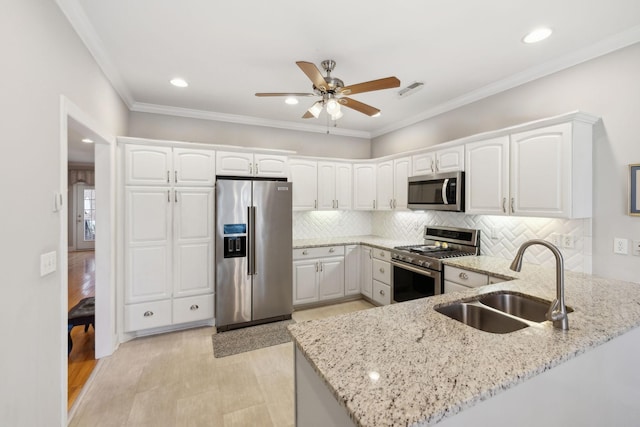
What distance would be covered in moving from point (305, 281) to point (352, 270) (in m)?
0.75

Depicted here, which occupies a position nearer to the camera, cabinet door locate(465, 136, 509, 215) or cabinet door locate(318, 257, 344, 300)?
cabinet door locate(465, 136, 509, 215)

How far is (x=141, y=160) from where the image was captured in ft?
10.1

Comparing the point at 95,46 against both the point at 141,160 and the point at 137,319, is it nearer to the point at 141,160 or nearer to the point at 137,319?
the point at 141,160

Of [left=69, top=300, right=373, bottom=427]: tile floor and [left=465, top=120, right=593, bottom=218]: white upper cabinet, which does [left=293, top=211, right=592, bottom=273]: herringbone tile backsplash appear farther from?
[left=69, top=300, right=373, bottom=427]: tile floor

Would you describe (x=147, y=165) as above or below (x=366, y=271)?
above

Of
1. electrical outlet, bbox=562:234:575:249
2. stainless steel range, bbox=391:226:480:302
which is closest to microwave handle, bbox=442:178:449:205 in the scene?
stainless steel range, bbox=391:226:480:302

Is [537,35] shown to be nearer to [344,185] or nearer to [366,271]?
[344,185]

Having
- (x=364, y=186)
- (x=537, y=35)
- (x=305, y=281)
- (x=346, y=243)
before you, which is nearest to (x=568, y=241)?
(x=537, y=35)

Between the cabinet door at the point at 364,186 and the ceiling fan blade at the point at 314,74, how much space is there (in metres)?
2.31

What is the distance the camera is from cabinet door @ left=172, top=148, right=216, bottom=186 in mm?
3240

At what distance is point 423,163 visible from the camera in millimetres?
3527

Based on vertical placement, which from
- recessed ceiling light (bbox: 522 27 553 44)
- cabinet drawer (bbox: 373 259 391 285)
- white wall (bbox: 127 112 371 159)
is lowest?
cabinet drawer (bbox: 373 259 391 285)

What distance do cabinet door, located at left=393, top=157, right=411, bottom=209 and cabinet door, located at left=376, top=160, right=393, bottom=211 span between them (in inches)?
3.3

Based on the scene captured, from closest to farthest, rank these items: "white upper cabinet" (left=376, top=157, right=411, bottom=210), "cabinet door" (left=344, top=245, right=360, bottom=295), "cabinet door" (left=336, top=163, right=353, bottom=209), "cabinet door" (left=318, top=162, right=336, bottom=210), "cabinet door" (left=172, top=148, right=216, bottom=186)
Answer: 1. "cabinet door" (left=172, top=148, right=216, bottom=186)
2. "white upper cabinet" (left=376, top=157, right=411, bottom=210)
3. "cabinet door" (left=344, top=245, right=360, bottom=295)
4. "cabinet door" (left=318, top=162, right=336, bottom=210)
5. "cabinet door" (left=336, top=163, right=353, bottom=209)
